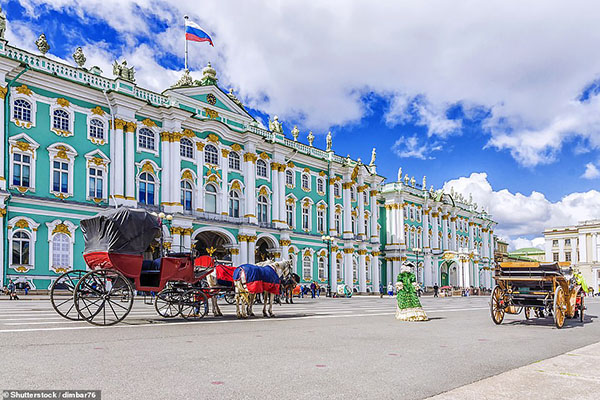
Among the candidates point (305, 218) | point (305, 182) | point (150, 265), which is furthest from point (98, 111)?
point (150, 265)

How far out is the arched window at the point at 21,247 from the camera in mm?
30688

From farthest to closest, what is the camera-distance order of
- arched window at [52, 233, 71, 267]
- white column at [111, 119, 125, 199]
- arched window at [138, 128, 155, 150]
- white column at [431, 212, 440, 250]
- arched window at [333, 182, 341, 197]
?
white column at [431, 212, 440, 250], arched window at [333, 182, 341, 197], arched window at [138, 128, 155, 150], white column at [111, 119, 125, 199], arched window at [52, 233, 71, 267]

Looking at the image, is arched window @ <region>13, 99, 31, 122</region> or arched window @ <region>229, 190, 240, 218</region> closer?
arched window @ <region>13, 99, 31, 122</region>

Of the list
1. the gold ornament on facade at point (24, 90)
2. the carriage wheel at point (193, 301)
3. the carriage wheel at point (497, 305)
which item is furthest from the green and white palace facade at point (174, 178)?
the carriage wheel at point (497, 305)

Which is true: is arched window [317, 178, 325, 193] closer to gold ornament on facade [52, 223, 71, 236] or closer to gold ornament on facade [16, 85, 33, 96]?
gold ornament on facade [52, 223, 71, 236]

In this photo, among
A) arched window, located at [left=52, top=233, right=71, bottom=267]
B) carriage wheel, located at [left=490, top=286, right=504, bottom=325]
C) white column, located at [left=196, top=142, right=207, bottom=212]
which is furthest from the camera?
white column, located at [left=196, top=142, right=207, bottom=212]

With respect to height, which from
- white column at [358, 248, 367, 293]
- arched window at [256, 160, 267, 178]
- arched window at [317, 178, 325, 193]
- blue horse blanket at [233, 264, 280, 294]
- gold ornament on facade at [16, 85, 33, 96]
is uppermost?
gold ornament on facade at [16, 85, 33, 96]

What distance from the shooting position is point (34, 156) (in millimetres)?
32094

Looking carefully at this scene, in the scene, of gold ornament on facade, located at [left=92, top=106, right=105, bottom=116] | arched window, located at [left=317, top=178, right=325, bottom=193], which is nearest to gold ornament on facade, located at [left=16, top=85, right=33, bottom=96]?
gold ornament on facade, located at [left=92, top=106, right=105, bottom=116]

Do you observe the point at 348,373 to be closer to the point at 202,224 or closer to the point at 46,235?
the point at 46,235

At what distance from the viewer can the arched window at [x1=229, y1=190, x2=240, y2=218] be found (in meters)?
44.2

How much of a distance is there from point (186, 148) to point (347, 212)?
2179 centimetres

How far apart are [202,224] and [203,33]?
14.9 meters

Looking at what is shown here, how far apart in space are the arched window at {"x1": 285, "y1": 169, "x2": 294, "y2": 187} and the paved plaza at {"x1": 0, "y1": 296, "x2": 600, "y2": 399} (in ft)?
121
